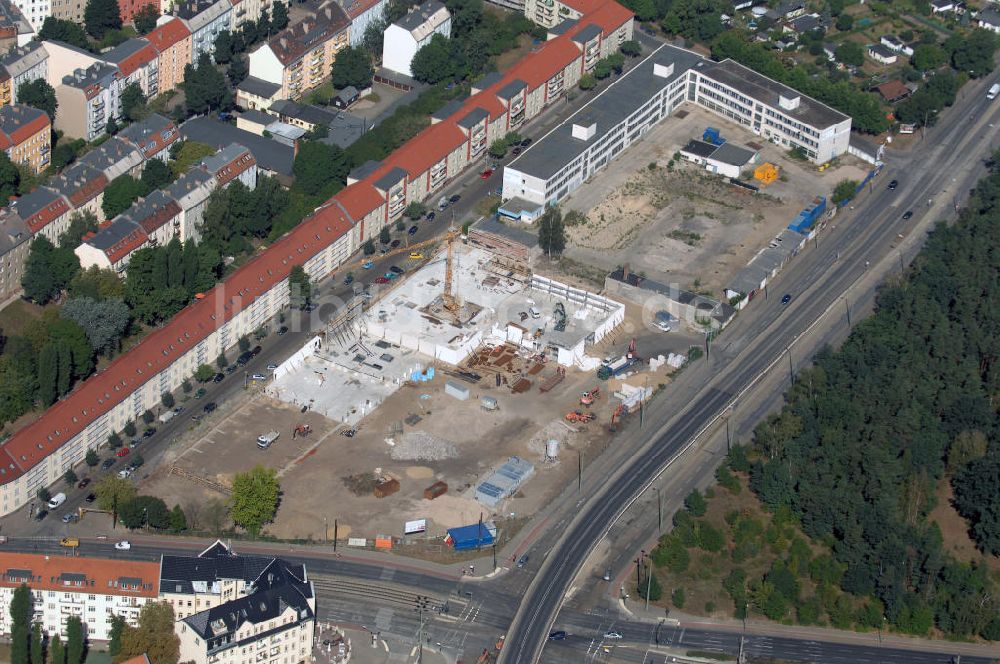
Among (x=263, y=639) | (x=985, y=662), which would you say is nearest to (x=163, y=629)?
(x=263, y=639)

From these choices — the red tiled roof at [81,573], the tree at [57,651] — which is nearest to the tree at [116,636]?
the red tiled roof at [81,573]

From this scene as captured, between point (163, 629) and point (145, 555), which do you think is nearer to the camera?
point (163, 629)

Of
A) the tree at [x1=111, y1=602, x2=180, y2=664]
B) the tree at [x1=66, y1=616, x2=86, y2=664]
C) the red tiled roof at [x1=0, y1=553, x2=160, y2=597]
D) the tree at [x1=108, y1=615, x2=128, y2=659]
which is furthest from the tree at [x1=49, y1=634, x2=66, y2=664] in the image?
the red tiled roof at [x1=0, y1=553, x2=160, y2=597]

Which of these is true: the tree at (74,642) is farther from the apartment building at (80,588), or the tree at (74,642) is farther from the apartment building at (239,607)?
the apartment building at (239,607)

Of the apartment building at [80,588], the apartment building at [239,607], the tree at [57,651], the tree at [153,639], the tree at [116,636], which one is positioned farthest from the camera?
the apartment building at [80,588]

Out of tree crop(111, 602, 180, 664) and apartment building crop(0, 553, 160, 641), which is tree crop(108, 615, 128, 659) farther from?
apartment building crop(0, 553, 160, 641)

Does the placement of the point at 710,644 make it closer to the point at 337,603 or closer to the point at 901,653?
the point at 901,653
